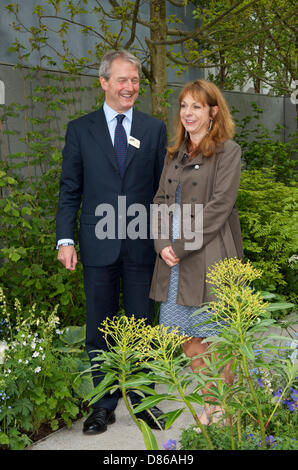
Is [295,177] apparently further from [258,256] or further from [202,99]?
[202,99]

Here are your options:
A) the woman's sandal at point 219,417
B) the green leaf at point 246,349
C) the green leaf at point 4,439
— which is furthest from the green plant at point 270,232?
the green leaf at point 246,349

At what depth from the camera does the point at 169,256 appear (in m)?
3.09

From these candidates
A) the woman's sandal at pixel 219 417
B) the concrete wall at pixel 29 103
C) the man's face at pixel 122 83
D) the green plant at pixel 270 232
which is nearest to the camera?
the woman's sandal at pixel 219 417

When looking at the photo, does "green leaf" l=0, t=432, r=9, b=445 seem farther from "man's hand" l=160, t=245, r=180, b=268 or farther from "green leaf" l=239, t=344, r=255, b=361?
"green leaf" l=239, t=344, r=255, b=361

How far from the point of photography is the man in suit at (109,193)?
342 cm

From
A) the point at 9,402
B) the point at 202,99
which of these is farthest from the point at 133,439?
the point at 202,99

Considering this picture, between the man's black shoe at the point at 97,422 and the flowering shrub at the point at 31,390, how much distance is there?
4.3 inches

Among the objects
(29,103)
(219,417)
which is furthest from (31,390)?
(29,103)

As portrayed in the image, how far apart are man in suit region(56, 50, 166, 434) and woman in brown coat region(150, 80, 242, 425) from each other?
13.2 inches

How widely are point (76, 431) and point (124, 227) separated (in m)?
1.29

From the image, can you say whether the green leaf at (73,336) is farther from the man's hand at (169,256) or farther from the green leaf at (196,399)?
the green leaf at (196,399)

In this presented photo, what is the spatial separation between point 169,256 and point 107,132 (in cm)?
93

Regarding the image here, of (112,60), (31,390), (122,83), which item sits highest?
(112,60)

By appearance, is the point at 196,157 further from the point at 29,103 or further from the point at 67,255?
the point at 29,103
